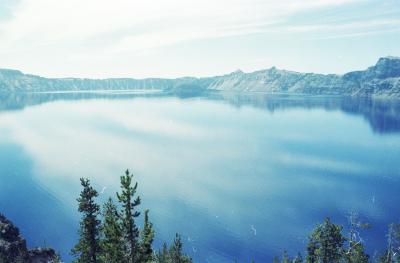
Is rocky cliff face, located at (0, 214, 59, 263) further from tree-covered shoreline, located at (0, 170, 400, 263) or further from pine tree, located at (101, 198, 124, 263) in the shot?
pine tree, located at (101, 198, 124, 263)

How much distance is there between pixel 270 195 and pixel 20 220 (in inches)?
3890

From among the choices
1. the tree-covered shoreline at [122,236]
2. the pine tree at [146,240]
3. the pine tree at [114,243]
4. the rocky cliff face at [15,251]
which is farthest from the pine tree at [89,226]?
the rocky cliff face at [15,251]

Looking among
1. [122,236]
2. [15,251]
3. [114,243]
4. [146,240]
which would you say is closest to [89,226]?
[114,243]

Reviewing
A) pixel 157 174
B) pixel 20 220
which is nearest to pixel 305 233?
pixel 157 174

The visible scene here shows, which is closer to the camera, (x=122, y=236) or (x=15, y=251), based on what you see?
(x=122, y=236)

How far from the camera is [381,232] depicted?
116m

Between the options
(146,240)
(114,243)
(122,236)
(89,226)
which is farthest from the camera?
(89,226)

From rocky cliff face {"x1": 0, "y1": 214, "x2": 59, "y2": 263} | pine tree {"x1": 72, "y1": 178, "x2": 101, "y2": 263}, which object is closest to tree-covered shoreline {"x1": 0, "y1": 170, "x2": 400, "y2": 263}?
pine tree {"x1": 72, "y1": 178, "x2": 101, "y2": 263}

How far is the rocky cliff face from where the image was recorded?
7938 cm

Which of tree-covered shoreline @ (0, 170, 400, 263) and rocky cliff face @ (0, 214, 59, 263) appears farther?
rocky cliff face @ (0, 214, 59, 263)

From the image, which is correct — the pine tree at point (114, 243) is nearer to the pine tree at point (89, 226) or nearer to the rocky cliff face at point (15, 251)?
the pine tree at point (89, 226)

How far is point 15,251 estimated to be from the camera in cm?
8269

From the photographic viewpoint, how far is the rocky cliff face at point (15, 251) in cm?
7938

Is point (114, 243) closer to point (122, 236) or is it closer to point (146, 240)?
point (122, 236)
